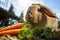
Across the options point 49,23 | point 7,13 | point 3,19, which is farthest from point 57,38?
point 3,19

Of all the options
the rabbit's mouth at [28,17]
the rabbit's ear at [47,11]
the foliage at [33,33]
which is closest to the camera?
the foliage at [33,33]

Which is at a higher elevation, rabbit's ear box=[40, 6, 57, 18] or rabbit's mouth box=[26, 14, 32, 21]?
rabbit's ear box=[40, 6, 57, 18]

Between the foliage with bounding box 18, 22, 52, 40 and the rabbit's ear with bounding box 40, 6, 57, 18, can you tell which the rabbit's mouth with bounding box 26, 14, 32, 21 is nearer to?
the foliage with bounding box 18, 22, 52, 40

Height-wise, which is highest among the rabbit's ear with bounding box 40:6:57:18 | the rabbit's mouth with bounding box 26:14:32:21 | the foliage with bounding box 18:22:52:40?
the rabbit's ear with bounding box 40:6:57:18

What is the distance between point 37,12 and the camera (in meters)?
2.33

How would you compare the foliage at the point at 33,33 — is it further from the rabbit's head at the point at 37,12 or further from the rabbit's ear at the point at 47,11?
the rabbit's ear at the point at 47,11

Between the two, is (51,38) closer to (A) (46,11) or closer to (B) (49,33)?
(B) (49,33)

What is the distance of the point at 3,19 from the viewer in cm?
503

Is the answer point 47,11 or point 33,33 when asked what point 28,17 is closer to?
point 33,33

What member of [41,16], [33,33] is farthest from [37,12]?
[33,33]

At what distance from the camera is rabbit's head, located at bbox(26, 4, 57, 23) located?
2.26m

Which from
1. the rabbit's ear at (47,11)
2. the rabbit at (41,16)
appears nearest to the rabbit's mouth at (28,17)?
the rabbit at (41,16)

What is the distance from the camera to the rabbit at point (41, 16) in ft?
7.45

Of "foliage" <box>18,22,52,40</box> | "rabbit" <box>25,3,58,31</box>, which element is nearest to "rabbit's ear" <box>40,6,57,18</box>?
"rabbit" <box>25,3,58,31</box>
